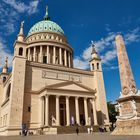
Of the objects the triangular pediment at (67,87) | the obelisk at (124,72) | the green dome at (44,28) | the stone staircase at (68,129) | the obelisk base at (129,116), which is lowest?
the stone staircase at (68,129)

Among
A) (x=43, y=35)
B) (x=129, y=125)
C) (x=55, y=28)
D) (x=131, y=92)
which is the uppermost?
(x=55, y=28)

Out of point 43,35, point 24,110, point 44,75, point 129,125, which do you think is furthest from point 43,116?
point 43,35

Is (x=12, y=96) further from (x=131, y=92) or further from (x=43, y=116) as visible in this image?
(x=131, y=92)

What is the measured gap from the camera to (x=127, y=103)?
49.2ft

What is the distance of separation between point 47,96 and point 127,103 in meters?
20.2

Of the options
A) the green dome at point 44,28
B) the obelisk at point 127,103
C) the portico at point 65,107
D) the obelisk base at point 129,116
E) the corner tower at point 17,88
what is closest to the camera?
the obelisk base at point 129,116

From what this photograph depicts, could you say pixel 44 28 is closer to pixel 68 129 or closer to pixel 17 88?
pixel 17 88

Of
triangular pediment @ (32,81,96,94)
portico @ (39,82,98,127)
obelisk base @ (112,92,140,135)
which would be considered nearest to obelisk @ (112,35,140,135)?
obelisk base @ (112,92,140,135)

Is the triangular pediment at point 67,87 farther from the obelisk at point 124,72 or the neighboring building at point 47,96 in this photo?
the obelisk at point 124,72

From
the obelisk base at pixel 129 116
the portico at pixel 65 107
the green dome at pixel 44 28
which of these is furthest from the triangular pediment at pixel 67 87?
the green dome at pixel 44 28

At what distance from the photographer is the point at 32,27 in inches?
2458

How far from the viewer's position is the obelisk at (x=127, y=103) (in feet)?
46.0

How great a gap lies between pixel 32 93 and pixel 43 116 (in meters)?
5.42

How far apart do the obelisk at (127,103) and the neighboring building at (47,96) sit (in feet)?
49.1
